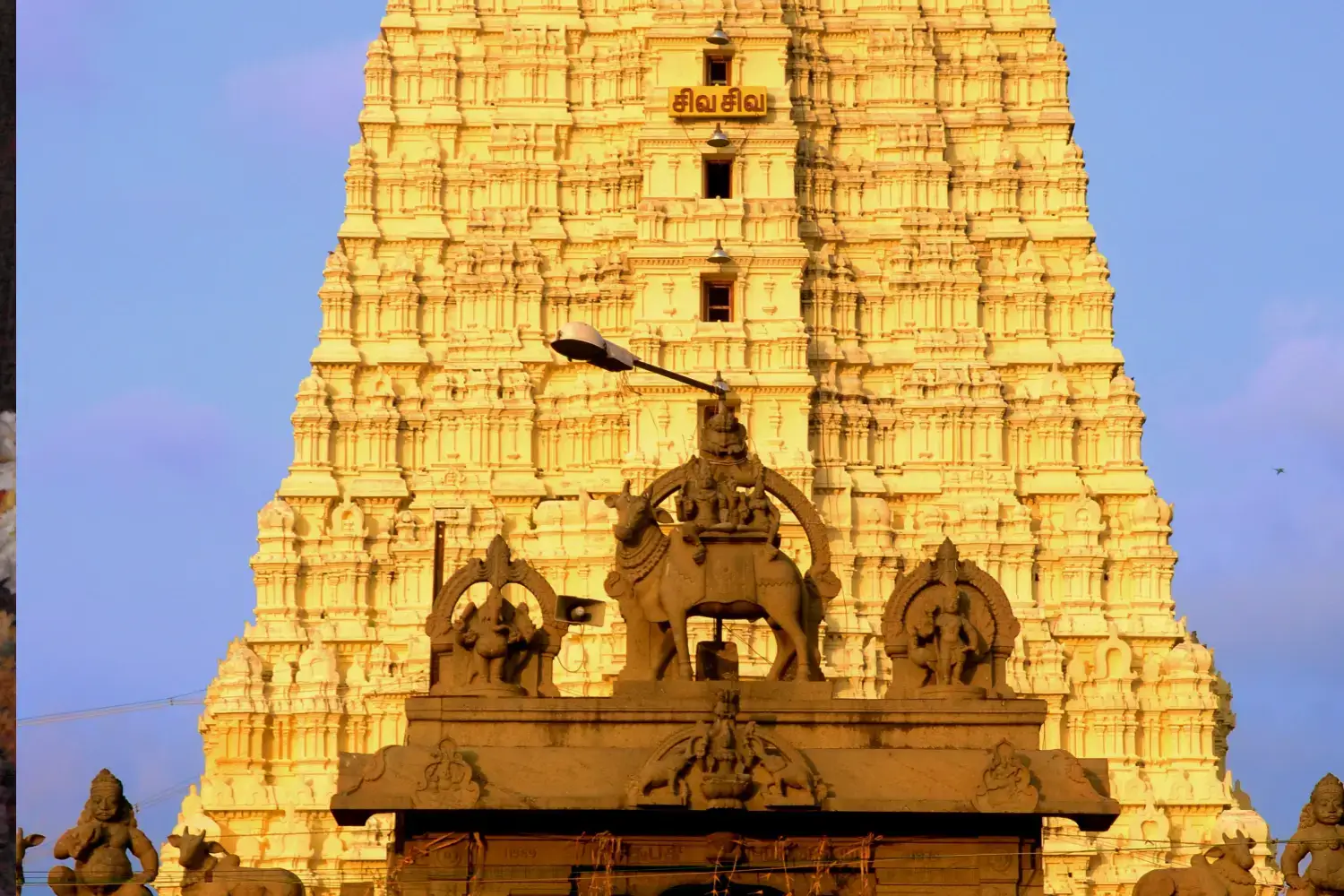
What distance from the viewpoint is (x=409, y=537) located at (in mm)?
91375

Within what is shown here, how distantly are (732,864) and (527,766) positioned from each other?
2820 mm

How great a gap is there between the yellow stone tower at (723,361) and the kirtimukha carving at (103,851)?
42.8 metres

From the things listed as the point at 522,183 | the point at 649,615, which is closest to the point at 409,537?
the point at 522,183

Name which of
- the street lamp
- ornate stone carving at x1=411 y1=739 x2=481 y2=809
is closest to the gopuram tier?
ornate stone carving at x1=411 y1=739 x2=481 y2=809

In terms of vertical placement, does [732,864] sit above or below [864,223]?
below

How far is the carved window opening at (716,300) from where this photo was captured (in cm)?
9200

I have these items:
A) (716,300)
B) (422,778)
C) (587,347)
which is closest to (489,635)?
(422,778)

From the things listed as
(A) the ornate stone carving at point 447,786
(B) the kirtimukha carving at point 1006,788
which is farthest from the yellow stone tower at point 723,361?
(A) the ornate stone carving at point 447,786

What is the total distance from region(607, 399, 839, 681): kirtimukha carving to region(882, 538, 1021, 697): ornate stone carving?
40.5 inches

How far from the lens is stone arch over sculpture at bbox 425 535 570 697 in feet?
140

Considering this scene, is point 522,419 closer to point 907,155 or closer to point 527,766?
point 907,155

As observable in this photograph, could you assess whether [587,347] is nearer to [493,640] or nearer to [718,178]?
[493,640]

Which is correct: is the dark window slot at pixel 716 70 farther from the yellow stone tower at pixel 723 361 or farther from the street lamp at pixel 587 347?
the street lamp at pixel 587 347

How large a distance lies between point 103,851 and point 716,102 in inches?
2030
